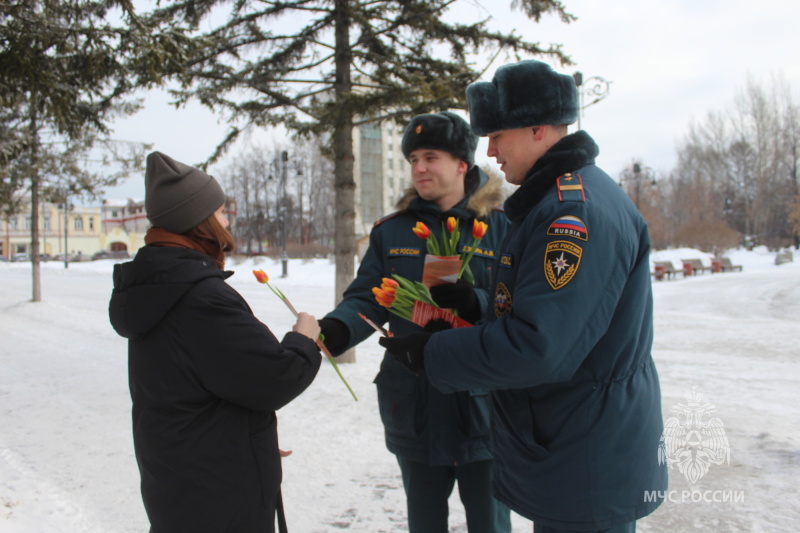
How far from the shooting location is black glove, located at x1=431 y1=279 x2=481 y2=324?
2.18m

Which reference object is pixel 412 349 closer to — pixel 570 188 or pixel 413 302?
pixel 413 302

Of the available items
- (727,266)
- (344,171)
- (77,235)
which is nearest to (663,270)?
(727,266)

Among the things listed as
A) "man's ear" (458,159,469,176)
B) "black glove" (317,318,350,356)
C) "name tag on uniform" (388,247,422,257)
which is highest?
"man's ear" (458,159,469,176)

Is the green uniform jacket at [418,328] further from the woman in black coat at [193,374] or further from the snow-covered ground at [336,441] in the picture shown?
the snow-covered ground at [336,441]

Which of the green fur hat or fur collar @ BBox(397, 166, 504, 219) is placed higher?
the green fur hat

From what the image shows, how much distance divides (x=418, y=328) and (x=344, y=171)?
5128 millimetres

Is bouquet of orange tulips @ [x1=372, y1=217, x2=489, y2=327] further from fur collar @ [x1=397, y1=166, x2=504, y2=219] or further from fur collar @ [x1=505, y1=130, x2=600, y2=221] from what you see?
fur collar @ [x1=505, y1=130, x2=600, y2=221]

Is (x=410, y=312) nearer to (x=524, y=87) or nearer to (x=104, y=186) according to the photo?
(x=524, y=87)

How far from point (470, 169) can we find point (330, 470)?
2505 millimetres

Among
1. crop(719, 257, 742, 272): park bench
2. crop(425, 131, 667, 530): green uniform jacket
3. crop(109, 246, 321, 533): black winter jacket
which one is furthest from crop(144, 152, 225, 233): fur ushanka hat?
crop(719, 257, 742, 272): park bench

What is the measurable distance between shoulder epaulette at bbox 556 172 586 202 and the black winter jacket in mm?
966

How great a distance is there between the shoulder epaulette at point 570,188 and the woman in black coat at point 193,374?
97 cm

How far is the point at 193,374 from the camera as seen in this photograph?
174 centimetres

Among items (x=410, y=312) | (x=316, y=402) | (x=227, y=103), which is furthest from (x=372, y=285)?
(x=227, y=103)
